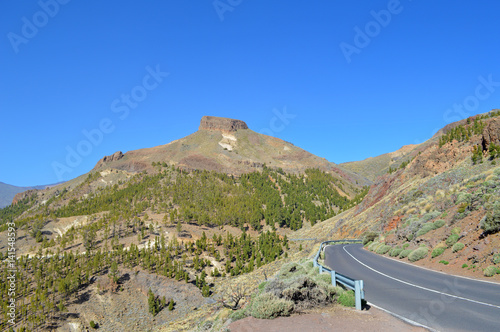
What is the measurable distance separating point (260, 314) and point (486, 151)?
31139 mm

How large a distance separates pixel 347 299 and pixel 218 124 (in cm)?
15905

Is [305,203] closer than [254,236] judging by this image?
No

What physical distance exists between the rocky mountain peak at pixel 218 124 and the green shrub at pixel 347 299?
507 ft

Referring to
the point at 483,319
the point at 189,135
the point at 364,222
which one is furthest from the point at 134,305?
the point at 189,135

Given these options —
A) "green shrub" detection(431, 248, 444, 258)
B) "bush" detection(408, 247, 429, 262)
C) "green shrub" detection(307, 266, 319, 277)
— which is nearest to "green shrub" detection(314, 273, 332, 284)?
"green shrub" detection(307, 266, 319, 277)

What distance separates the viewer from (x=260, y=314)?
338 inches

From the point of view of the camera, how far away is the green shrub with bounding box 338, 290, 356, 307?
9.02m

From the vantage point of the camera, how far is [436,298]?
939 cm

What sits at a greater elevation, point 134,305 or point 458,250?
point 458,250

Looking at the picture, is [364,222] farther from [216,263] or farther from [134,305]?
[134,305]

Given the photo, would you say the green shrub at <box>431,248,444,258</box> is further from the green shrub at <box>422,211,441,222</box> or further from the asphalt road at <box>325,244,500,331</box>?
the green shrub at <box>422,211,441,222</box>

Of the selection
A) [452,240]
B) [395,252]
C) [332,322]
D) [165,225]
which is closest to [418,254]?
[452,240]

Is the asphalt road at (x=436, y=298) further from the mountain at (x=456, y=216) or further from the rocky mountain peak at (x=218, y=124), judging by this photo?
the rocky mountain peak at (x=218, y=124)

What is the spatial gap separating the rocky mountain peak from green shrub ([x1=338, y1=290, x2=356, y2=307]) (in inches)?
6087
